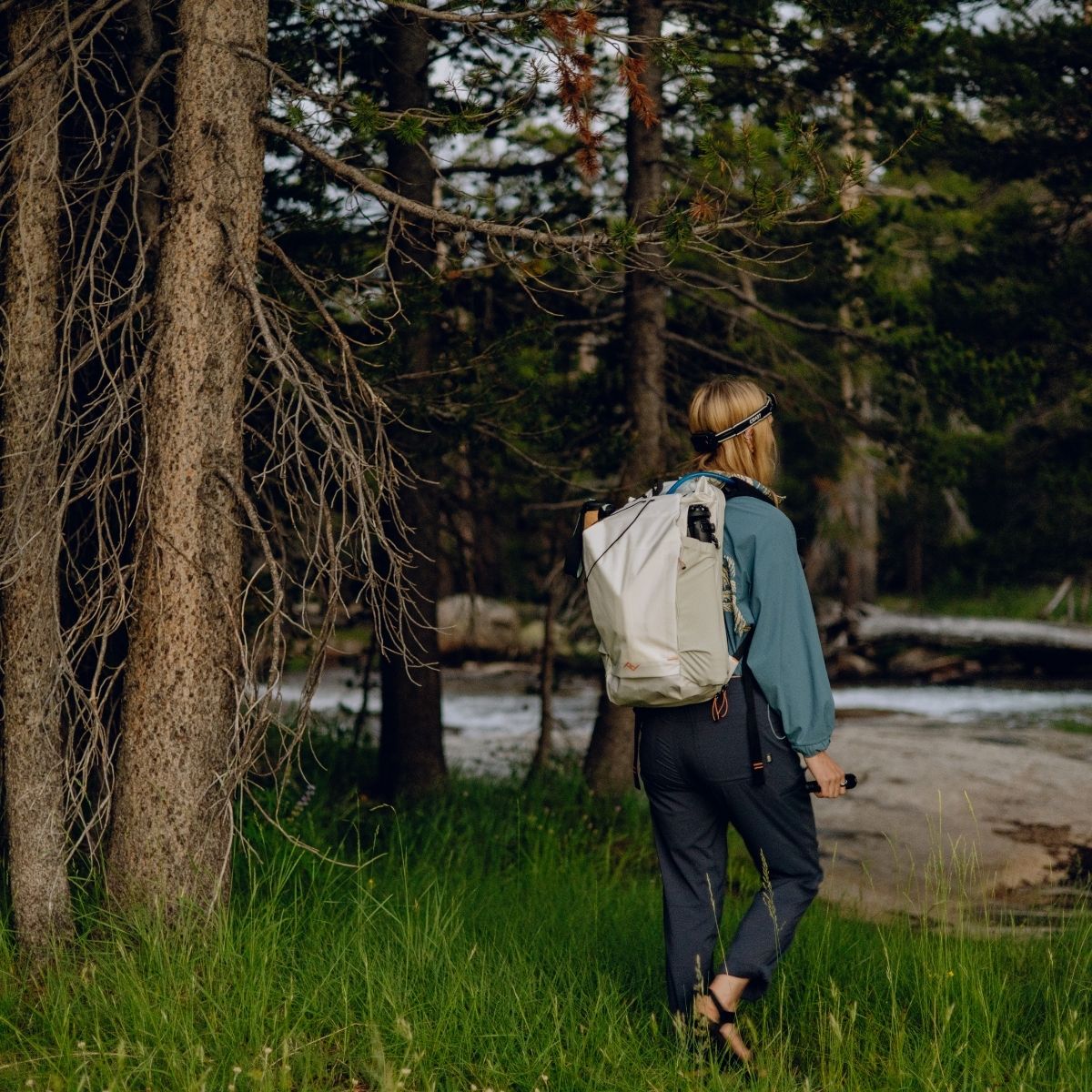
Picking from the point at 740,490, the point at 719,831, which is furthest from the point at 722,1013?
the point at 740,490

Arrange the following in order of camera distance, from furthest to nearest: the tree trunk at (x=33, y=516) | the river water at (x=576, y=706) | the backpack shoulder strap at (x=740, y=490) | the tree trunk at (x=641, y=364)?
the river water at (x=576, y=706) → the tree trunk at (x=641, y=364) → the tree trunk at (x=33, y=516) → the backpack shoulder strap at (x=740, y=490)

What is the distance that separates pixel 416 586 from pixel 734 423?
13.1 ft

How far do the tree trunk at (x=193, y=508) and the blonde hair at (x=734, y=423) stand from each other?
1851mm

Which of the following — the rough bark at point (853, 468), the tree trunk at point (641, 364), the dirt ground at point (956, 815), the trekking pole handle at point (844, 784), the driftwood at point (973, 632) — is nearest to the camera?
the trekking pole handle at point (844, 784)

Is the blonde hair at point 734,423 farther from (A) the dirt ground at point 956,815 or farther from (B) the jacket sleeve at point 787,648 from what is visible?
(A) the dirt ground at point 956,815

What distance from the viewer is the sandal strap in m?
3.48

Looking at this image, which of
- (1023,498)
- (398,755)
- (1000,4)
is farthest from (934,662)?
(398,755)

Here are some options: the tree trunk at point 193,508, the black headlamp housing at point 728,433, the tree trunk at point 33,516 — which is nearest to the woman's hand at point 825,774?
the black headlamp housing at point 728,433

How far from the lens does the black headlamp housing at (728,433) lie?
12.2 ft

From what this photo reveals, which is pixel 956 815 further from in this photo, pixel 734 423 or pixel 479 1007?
pixel 734 423

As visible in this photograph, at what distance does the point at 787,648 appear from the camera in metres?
3.47

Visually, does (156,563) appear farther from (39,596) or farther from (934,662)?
(934,662)

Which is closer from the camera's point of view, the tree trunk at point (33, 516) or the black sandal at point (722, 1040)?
the black sandal at point (722, 1040)

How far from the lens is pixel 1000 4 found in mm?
9422
